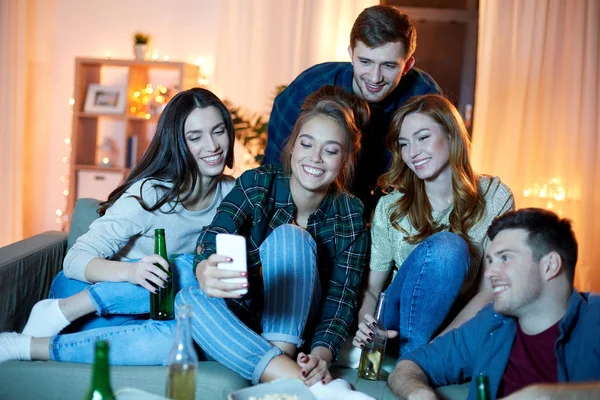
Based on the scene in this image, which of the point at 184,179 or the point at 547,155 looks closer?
the point at 184,179

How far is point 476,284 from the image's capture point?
2379 mm

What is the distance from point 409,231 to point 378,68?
622mm

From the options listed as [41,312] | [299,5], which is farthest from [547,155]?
[41,312]

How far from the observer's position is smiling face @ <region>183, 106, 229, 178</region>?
2369 millimetres

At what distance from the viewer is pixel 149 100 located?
5.31 meters

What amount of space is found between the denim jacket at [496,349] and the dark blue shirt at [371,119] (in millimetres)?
933

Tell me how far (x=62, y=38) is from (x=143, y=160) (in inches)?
139

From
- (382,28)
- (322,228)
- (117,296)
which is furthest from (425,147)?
(117,296)

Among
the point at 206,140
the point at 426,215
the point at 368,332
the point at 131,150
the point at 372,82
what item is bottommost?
the point at 368,332

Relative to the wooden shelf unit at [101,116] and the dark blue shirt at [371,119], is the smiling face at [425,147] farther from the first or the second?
the wooden shelf unit at [101,116]

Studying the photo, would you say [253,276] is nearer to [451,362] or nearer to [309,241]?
[309,241]

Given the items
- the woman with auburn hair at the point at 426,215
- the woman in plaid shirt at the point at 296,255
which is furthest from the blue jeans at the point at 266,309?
the woman with auburn hair at the point at 426,215

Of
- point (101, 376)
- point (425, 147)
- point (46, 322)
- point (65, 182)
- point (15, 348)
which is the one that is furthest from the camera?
point (65, 182)

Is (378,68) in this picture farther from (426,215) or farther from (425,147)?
(426,215)
